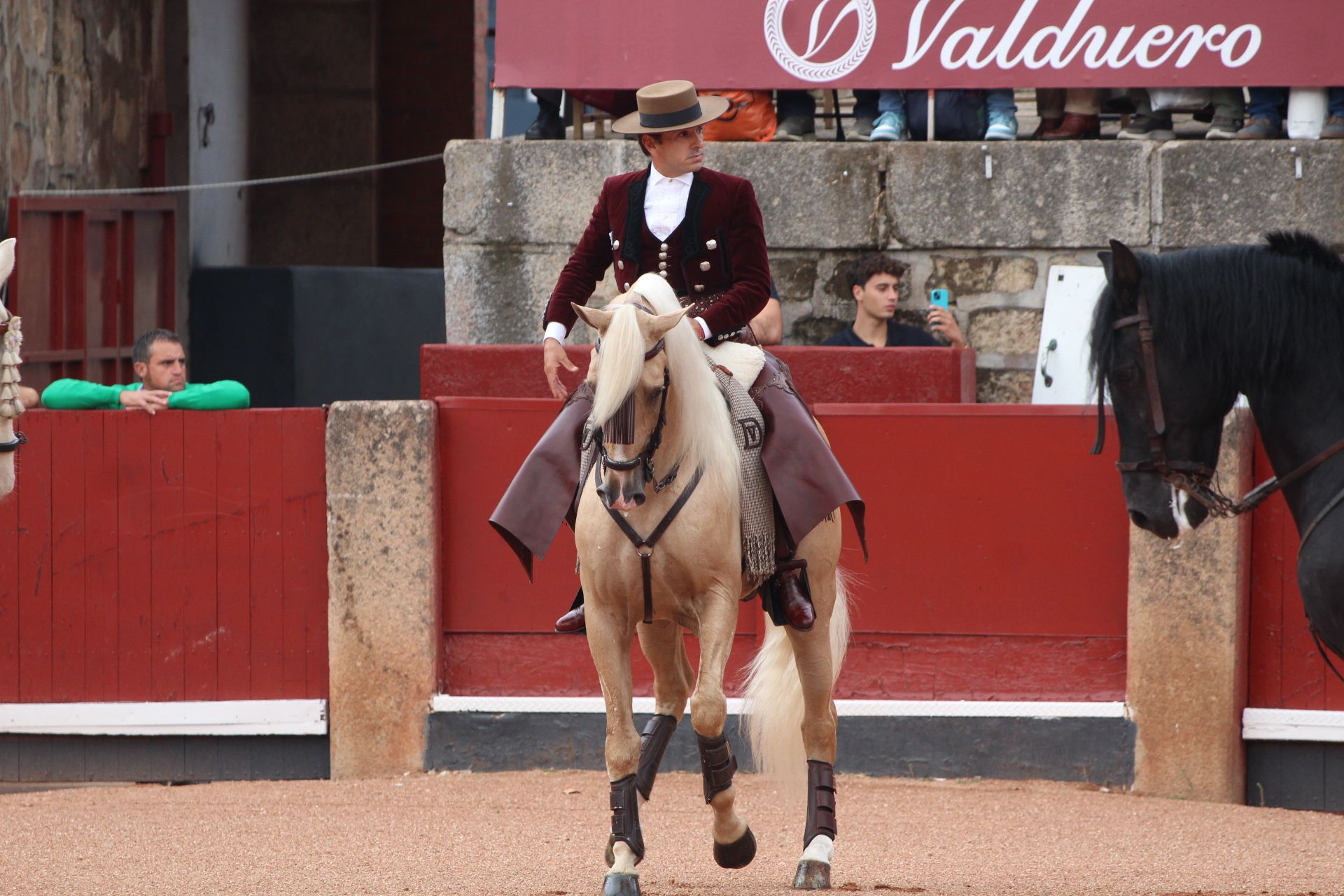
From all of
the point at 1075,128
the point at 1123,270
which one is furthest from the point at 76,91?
the point at 1123,270

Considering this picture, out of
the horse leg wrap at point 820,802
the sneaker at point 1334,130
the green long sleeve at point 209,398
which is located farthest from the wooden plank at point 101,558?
the sneaker at point 1334,130

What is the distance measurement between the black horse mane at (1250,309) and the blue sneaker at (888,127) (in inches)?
160

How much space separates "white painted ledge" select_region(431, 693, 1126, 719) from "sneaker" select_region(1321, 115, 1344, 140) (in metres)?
2.97

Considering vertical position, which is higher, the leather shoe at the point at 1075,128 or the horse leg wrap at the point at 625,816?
the leather shoe at the point at 1075,128

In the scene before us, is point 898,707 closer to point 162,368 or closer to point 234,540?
point 234,540

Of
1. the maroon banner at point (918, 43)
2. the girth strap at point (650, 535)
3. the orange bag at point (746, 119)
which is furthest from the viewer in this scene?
the orange bag at point (746, 119)

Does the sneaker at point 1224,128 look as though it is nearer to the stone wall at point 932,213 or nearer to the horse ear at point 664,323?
the stone wall at point 932,213

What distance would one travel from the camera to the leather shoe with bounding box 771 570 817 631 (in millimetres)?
4875

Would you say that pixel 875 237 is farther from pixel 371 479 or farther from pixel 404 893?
pixel 404 893

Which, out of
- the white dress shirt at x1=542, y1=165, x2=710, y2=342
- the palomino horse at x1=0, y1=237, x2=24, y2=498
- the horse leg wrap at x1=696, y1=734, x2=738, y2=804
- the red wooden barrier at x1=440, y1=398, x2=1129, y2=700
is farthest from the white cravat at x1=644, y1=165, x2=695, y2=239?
the red wooden barrier at x1=440, y1=398, x2=1129, y2=700

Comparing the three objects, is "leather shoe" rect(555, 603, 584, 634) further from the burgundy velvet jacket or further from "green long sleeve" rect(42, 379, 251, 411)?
"green long sleeve" rect(42, 379, 251, 411)

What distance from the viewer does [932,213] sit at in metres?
8.20

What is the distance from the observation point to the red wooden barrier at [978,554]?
6.98 m

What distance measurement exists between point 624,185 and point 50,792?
3.67 meters
